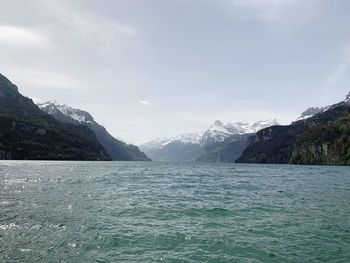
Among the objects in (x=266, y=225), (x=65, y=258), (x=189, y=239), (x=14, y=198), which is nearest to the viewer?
(x=65, y=258)

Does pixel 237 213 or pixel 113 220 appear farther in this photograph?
pixel 237 213

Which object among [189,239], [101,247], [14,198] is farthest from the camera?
[14,198]

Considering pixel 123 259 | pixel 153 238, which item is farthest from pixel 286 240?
pixel 123 259

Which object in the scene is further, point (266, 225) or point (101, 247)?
point (266, 225)

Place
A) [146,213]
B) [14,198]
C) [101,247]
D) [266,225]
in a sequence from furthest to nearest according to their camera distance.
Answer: [14,198], [146,213], [266,225], [101,247]

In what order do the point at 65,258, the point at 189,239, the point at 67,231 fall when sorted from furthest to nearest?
the point at 67,231, the point at 189,239, the point at 65,258

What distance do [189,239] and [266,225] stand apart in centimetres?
1012

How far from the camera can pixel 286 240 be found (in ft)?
99.5

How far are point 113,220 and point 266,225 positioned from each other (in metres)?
15.6

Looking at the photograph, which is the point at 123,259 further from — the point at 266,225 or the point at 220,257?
the point at 266,225

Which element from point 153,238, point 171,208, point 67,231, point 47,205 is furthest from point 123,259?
point 47,205

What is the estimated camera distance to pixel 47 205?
152 ft

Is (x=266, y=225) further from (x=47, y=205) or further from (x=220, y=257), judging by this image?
(x=47, y=205)

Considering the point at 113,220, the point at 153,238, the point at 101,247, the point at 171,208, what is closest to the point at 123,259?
the point at 101,247
